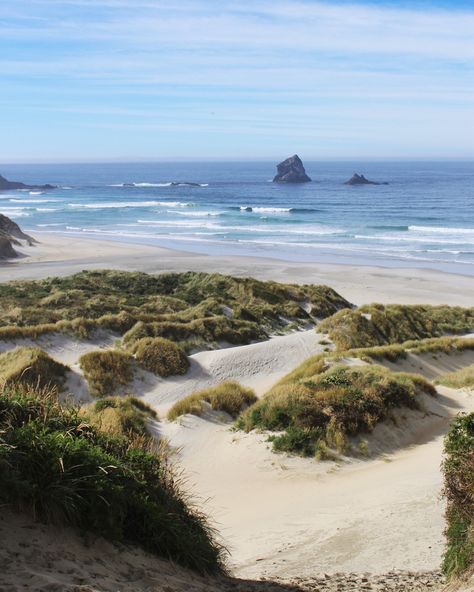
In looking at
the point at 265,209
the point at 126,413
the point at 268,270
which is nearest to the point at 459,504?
the point at 126,413

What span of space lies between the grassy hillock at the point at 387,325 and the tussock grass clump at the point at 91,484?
1660cm

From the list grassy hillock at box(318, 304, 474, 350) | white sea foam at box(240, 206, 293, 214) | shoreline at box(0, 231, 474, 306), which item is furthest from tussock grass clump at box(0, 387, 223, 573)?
white sea foam at box(240, 206, 293, 214)

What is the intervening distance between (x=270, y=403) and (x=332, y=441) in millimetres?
1734

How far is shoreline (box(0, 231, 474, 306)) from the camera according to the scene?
3981cm

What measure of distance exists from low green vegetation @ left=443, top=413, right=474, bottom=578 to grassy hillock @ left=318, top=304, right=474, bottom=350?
49.2ft

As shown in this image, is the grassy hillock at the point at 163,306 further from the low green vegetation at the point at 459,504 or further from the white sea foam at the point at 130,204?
the white sea foam at the point at 130,204

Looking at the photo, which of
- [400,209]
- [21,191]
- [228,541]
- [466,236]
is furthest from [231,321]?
[21,191]

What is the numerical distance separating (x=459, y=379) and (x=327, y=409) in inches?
250

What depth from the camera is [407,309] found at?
28781mm

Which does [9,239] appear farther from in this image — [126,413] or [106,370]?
[126,413]

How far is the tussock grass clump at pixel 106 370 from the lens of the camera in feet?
58.7

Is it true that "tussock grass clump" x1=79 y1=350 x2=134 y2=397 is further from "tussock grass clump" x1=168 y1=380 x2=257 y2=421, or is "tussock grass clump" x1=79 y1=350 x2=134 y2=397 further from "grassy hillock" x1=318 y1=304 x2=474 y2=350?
"grassy hillock" x1=318 y1=304 x2=474 y2=350

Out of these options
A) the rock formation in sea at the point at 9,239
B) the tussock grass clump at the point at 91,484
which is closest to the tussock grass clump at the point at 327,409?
the tussock grass clump at the point at 91,484

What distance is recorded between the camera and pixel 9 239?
187 ft
